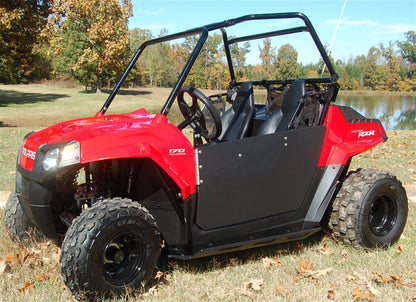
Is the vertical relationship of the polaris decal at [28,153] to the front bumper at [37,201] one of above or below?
above

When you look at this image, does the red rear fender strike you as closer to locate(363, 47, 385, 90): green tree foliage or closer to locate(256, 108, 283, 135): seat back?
locate(256, 108, 283, 135): seat back

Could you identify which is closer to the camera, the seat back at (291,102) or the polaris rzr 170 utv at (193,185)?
the polaris rzr 170 utv at (193,185)

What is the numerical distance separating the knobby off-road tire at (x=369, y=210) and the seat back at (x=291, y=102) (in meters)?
0.82

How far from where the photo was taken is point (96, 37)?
3325cm

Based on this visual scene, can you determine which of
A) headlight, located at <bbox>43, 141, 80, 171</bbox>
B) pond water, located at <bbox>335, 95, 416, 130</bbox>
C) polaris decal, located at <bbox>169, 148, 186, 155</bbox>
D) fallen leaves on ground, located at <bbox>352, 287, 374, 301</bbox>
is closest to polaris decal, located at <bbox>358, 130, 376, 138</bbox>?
fallen leaves on ground, located at <bbox>352, 287, 374, 301</bbox>

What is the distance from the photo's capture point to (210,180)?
327cm

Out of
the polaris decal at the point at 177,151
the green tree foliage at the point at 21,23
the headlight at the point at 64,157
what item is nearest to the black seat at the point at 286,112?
the polaris decal at the point at 177,151

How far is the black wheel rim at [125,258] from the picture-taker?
9.96 ft

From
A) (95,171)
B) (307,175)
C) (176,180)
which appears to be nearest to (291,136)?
(307,175)

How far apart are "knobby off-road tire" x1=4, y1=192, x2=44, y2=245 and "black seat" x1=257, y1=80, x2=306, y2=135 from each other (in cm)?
227

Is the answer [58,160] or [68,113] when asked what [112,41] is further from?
[58,160]

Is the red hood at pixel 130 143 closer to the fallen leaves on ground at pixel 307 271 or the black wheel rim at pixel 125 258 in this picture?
the black wheel rim at pixel 125 258

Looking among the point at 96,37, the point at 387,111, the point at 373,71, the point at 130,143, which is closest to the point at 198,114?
the point at 130,143

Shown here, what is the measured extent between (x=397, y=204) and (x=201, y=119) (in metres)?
2.08
